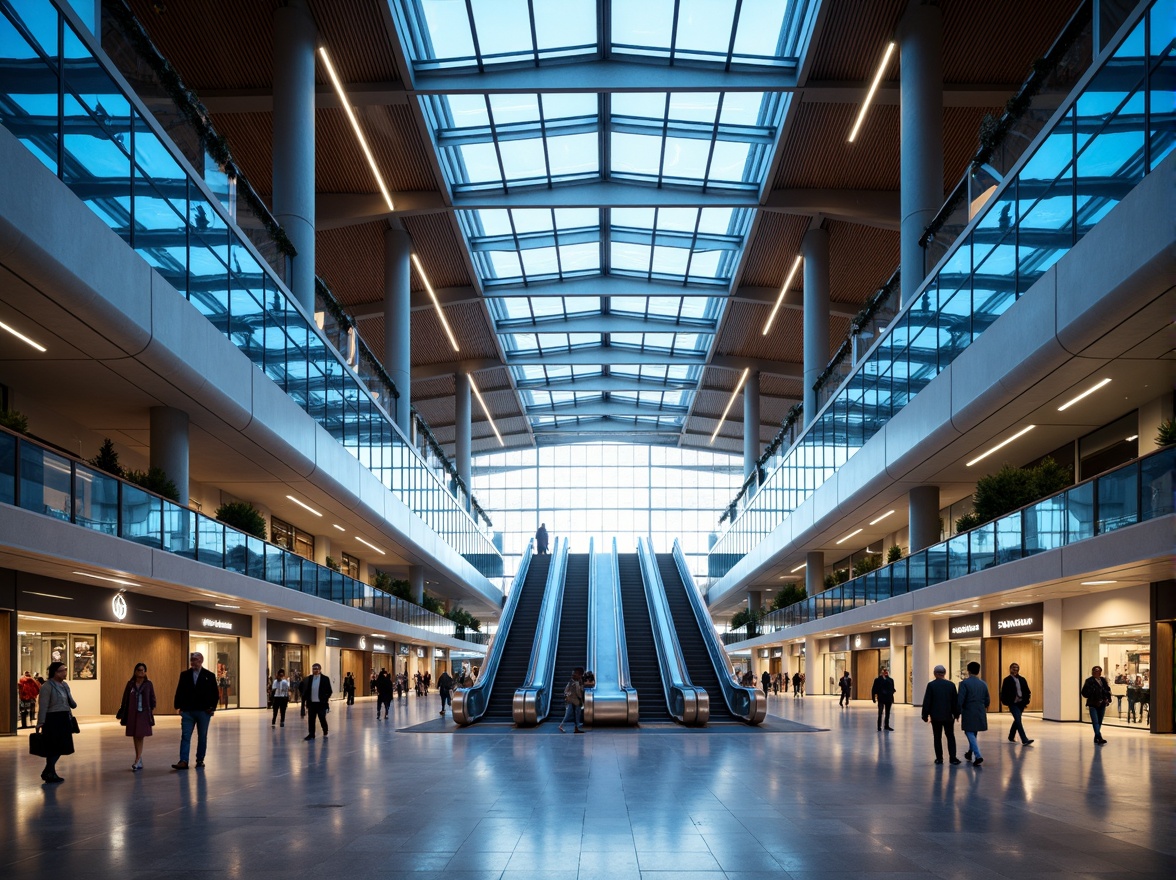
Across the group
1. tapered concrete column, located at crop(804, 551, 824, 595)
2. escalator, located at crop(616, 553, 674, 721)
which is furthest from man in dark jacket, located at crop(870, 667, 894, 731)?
tapered concrete column, located at crop(804, 551, 824, 595)

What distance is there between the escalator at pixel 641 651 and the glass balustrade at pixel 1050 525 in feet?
21.0

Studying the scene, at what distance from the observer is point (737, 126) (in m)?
30.5

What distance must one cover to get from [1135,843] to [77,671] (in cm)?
2411

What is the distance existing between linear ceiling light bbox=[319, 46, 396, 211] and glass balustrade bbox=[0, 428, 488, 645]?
11.1 m

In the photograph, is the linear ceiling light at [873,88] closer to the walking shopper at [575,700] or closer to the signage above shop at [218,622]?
the walking shopper at [575,700]

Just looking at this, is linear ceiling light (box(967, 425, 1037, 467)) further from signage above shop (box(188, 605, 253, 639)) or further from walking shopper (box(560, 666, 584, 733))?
signage above shop (box(188, 605, 253, 639))

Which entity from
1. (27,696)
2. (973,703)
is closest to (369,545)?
(27,696)

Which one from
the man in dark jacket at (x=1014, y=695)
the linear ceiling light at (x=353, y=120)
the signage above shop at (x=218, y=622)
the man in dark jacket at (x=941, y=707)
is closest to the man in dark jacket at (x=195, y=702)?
the man in dark jacket at (x=941, y=707)

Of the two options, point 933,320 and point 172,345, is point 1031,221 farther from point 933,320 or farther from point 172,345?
point 172,345

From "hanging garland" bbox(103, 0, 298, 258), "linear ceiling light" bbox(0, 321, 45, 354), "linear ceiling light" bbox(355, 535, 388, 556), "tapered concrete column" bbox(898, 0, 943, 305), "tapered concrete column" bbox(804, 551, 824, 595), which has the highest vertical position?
"tapered concrete column" bbox(898, 0, 943, 305)

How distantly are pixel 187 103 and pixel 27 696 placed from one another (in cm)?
1250

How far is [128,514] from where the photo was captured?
16.7 metres

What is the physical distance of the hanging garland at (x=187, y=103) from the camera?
1545cm

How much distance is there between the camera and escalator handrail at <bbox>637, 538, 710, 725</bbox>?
21859 mm
